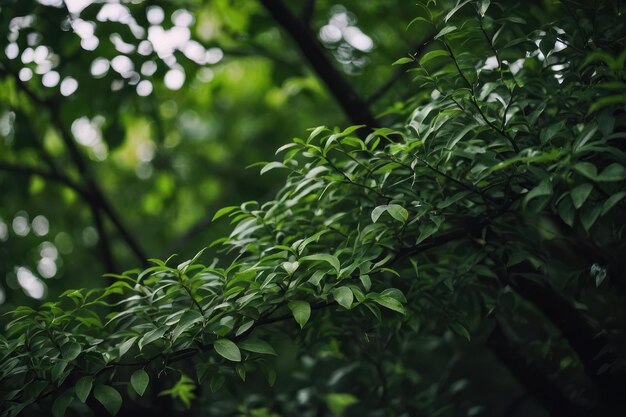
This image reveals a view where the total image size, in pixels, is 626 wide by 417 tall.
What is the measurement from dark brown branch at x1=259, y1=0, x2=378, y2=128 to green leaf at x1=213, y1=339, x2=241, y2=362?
1.42 meters

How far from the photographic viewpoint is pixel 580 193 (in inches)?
53.4

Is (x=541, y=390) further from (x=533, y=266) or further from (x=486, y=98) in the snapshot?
(x=486, y=98)

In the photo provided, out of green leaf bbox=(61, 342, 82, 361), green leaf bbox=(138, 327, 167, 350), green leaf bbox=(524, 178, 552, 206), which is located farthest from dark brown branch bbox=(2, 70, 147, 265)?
green leaf bbox=(524, 178, 552, 206)

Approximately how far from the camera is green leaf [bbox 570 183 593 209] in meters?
1.33

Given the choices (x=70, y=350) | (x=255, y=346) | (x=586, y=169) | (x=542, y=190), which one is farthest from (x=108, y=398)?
(x=586, y=169)

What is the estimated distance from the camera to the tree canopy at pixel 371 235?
1.63m

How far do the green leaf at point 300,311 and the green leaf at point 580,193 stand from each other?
740mm

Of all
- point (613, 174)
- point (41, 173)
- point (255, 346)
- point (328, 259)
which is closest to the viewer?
point (613, 174)

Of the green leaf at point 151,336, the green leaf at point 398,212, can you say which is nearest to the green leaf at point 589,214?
the green leaf at point 398,212

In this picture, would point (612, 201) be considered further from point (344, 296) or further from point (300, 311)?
point (300, 311)

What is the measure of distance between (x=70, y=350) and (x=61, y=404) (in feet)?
0.50

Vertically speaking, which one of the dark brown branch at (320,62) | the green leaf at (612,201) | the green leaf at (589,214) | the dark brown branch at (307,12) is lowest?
the green leaf at (589,214)

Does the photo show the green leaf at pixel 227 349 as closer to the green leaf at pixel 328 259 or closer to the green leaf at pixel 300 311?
the green leaf at pixel 300 311

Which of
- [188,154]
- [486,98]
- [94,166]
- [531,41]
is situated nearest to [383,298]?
[486,98]
